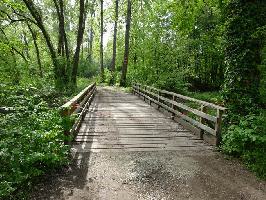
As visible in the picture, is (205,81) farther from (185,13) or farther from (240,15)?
(240,15)

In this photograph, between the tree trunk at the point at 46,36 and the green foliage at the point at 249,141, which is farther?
the tree trunk at the point at 46,36

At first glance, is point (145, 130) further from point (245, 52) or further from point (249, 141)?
point (245, 52)

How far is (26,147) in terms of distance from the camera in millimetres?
5922

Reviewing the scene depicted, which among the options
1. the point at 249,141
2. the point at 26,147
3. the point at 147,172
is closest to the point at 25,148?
the point at 26,147

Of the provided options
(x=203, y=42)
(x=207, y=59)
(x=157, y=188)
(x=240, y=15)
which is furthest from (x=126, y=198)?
(x=207, y=59)

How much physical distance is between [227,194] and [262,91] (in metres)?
3.79

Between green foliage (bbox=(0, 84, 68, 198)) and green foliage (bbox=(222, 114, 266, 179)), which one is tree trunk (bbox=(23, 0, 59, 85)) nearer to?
green foliage (bbox=(0, 84, 68, 198))

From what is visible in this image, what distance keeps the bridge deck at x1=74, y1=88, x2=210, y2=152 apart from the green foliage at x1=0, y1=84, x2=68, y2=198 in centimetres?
170

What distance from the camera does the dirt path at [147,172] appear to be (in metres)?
5.58

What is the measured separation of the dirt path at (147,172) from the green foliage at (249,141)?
0.94ft

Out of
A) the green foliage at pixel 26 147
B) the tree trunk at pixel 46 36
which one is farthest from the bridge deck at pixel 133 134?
the tree trunk at pixel 46 36

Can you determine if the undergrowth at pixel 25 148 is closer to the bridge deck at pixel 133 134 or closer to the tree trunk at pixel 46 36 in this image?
the bridge deck at pixel 133 134

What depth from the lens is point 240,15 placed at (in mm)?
8469

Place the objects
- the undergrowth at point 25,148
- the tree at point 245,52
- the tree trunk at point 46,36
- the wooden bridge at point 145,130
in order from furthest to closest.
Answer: the tree trunk at point 46,36 → the wooden bridge at point 145,130 → the tree at point 245,52 → the undergrowth at point 25,148
